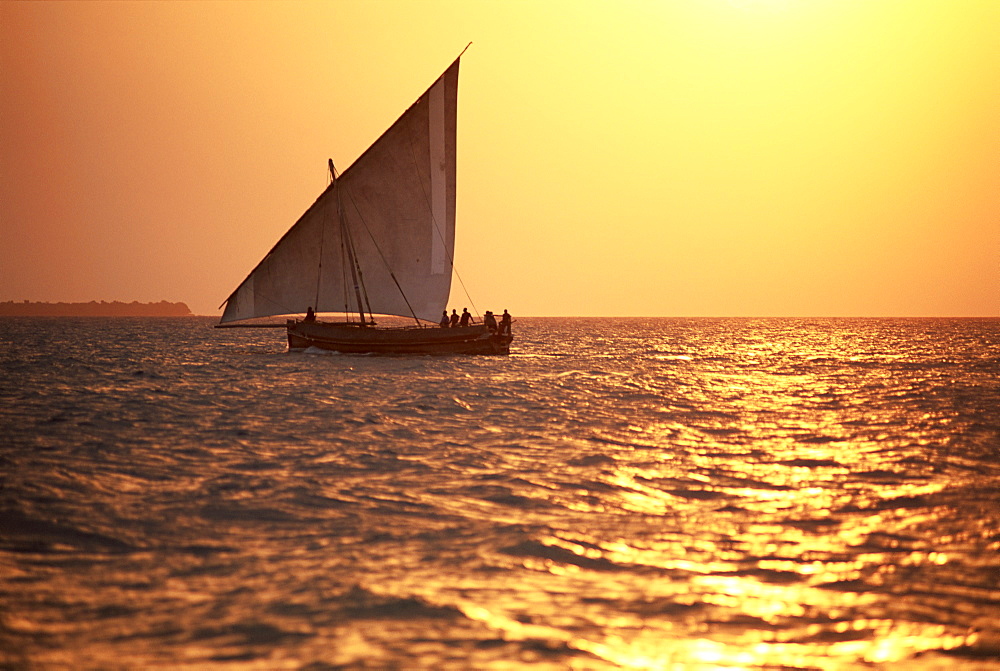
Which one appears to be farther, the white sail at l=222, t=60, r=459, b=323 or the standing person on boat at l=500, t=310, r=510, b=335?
the standing person on boat at l=500, t=310, r=510, b=335

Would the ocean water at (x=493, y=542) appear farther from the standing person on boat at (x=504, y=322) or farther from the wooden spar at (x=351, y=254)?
Result: the standing person on boat at (x=504, y=322)

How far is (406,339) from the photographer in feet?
139

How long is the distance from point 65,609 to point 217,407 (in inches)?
615

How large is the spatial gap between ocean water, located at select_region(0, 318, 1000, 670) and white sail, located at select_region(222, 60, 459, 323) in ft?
75.5

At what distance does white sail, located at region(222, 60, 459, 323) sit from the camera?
1651 inches

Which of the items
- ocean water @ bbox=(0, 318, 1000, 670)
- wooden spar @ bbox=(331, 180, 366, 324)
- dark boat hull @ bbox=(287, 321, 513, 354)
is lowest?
ocean water @ bbox=(0, 318, 1000, 670)

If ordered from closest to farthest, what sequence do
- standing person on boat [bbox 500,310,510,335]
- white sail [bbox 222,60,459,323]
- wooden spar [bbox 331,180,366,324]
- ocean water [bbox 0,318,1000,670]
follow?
1. ocean water [bbox 0,318,1000,670]
2. white sail [bbox 222,60,459,323]
3. wooden spar [bbox 331,180,366,324]
4. standing person on boat [bbox 500,310,510,335]

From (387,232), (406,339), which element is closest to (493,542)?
(406,339)

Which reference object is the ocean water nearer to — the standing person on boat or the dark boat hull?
the dark boat hull

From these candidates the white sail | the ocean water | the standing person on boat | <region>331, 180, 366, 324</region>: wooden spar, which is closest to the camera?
the ocean water

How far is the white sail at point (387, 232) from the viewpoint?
4194cm

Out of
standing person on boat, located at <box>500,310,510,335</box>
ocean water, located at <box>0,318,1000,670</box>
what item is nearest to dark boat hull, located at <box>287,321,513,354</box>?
standing person on boat, located at <box>500,310,510,335</box>

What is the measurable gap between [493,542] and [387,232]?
1378 inches

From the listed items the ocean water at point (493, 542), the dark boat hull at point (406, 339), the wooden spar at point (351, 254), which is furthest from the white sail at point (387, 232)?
the ocean water at point (493, 542)
